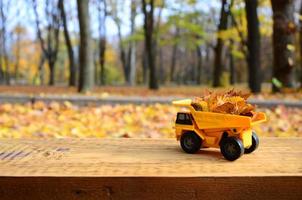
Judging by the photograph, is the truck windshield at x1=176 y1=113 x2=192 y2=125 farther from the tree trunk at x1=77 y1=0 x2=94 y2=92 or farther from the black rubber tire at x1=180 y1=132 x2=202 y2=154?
the tree trunk at x1=77 y1=0 x2=94 y2=92

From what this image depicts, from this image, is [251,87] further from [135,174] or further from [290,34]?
[135,174]

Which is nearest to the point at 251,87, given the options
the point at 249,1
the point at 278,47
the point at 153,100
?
the point at 278,47

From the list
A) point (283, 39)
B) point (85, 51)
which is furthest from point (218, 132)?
point (283, 39)

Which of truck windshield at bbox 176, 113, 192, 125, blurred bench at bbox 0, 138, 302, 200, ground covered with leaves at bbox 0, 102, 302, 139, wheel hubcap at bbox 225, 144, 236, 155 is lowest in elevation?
ground covered with leaves at bbox 0, 102, 302, 139

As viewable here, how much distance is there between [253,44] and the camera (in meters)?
11.7

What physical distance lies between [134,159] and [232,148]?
41 cm

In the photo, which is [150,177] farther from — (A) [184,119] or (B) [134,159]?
(A) [184,119]

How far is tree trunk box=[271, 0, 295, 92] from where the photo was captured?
396 inches

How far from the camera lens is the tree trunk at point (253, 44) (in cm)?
1138

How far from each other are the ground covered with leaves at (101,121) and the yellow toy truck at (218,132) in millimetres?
2471

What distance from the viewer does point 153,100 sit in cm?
696

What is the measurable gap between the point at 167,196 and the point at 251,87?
10249 millimetres

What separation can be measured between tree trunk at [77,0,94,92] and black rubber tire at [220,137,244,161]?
8.44 m

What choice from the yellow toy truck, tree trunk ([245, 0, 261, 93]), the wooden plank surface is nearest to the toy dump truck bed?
the yellow toy truck
